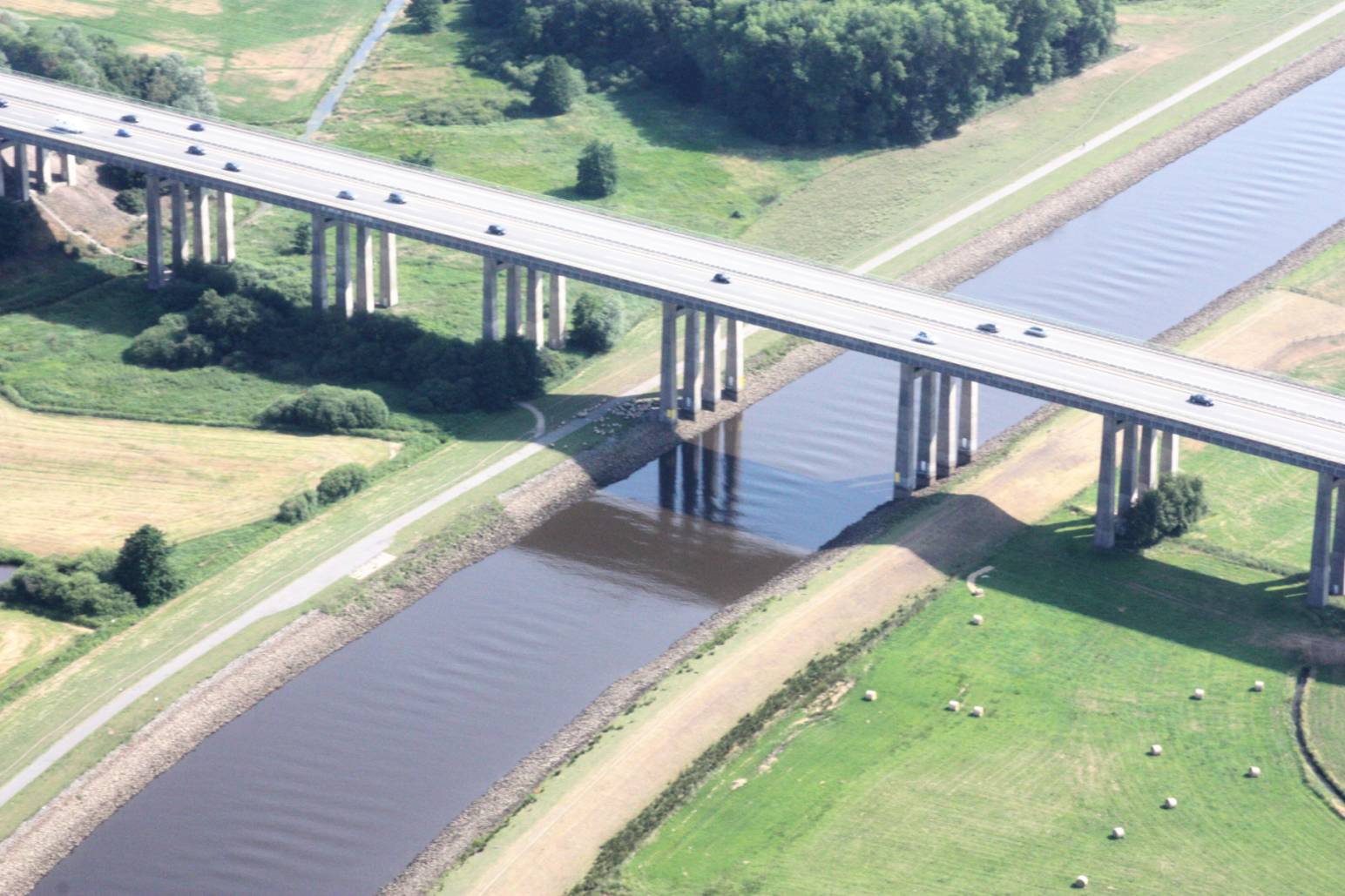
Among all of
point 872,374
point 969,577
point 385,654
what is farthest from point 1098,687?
point 872,374

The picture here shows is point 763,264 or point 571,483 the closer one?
point 571,483

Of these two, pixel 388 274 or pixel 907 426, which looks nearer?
pixel 907 426

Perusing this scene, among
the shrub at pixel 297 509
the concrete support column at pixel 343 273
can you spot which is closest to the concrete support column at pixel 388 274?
the concrete support column at pixel 343 273

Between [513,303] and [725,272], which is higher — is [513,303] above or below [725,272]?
below

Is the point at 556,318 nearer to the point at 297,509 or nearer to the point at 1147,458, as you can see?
the point at 297,509

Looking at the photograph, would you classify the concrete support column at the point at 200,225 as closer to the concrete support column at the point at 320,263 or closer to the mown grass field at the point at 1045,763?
the concrete support column at the point at 320,263

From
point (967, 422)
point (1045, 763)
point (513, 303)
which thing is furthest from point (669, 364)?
point (1045, 763)

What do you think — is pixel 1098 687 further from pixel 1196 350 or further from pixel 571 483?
pixel 1196 350

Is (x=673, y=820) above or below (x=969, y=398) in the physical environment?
below
